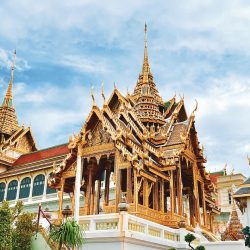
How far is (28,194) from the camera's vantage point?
121ft

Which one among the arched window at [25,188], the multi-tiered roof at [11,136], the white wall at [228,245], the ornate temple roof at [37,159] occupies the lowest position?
the white wall at [228,245]

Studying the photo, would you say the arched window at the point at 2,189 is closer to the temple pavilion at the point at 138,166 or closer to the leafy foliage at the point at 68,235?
the temple pavilion at the point at 138,166

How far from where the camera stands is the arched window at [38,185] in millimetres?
36031

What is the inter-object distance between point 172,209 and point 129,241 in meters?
3.11

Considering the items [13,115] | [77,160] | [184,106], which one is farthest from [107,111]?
[13,115]

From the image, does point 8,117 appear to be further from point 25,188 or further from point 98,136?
point 98,136

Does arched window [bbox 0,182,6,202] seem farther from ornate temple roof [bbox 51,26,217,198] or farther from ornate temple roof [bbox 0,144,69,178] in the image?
ornate temple roof [bbox 51,26,217,198]

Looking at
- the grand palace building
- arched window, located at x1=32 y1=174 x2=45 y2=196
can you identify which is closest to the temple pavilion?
the grand palace building

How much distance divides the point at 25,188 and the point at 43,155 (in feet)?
17.0

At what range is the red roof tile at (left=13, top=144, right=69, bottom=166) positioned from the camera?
39.4 meters

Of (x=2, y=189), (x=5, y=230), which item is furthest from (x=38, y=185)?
(x=5, y=230)

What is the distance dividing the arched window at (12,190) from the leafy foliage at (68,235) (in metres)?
29.8

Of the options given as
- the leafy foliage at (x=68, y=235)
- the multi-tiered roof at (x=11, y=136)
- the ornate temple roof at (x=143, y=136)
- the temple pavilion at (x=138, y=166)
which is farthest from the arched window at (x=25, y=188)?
the leafy foliage at (x=68, y=235)

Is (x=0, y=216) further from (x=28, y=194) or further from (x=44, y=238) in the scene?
(x=28, y=194)
